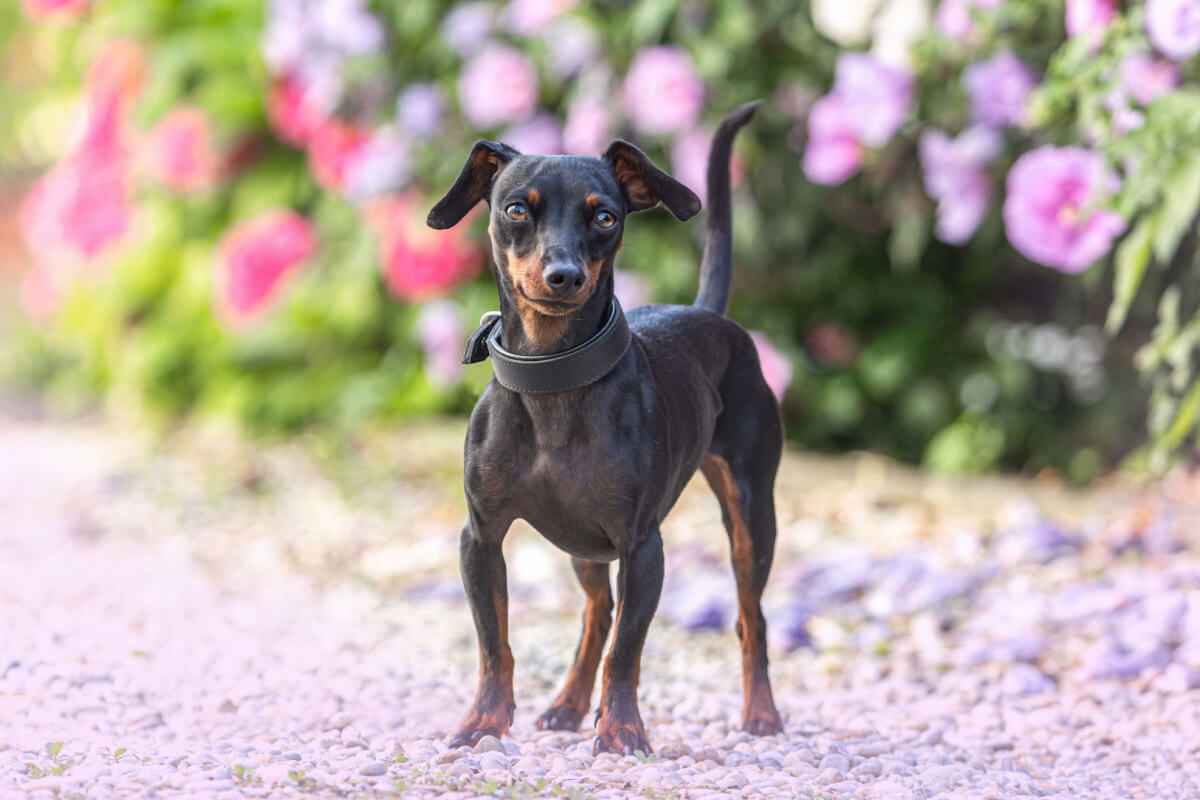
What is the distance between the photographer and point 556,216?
2475 mm

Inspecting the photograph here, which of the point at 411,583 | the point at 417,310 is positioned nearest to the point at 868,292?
the point at 417,310

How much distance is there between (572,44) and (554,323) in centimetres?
308

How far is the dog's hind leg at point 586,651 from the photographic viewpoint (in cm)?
301

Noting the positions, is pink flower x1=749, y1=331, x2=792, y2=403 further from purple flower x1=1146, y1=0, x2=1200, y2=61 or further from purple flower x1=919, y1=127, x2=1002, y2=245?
purple flower x1=1146, y1=0, x2=1200, y2=61

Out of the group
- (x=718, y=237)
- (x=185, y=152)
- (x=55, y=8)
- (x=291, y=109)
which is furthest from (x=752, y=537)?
(x=55, y=8)

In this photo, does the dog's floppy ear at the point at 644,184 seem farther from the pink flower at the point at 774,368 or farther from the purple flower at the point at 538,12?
the purple flower at the point at 538,12

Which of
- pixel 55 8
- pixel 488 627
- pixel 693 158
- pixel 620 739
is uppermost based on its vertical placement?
pixel 55 8

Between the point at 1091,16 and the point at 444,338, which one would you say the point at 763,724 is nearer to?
the point at 1091,16

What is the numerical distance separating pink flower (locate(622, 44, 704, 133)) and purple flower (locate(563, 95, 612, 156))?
149 millimetres

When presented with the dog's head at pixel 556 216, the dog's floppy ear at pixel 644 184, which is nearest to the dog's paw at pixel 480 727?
the dog's head at pixel 556 216

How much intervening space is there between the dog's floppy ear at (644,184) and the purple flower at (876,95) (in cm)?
242

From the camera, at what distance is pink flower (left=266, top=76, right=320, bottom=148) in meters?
6.53

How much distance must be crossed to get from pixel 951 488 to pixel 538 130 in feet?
7.05

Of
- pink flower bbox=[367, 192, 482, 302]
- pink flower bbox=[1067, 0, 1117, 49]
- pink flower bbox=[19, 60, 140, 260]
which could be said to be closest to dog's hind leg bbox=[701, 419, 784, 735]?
pink flower bbox=[1067, 0, 1117, 49]
